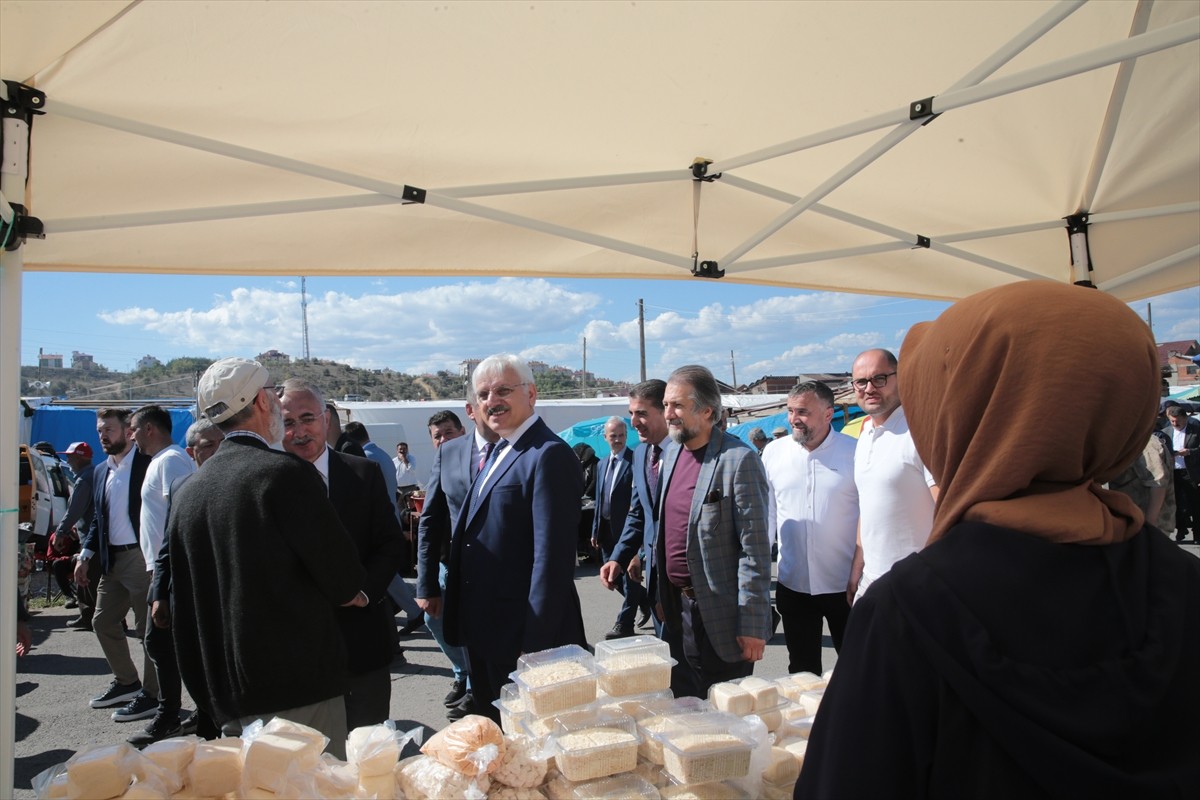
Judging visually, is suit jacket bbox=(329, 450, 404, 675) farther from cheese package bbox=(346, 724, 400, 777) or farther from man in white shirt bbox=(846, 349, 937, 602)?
man in white shirt bbox=(846, 349, 937, 602)

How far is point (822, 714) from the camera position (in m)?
1.00

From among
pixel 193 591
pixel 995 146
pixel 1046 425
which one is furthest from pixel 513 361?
pixel 1046 425

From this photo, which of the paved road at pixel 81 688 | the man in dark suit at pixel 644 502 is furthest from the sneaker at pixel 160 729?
the man in dark suit at pixel 644 502

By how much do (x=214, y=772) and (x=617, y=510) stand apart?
4950 millimetres

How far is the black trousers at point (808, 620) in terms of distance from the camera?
378 centimetres

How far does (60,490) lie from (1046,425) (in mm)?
13384

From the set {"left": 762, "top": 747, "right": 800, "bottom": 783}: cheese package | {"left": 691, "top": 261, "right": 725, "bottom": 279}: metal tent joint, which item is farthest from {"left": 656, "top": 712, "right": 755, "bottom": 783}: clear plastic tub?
{"left": 691, "top": 261, "right": 725, "bottom": 279}: metal tent joint

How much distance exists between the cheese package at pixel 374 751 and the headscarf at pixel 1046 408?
1462 millimetres

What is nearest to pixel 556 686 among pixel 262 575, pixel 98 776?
pixel 262 575

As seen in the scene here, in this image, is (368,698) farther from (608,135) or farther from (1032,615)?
(1032,615)

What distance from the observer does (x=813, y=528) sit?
382cm

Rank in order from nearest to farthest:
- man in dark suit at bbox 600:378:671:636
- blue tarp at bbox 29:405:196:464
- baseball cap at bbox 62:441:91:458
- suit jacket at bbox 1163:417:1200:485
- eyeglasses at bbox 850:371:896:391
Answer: eyeglasses at bbox 850:371:896:391, man in dark suit at bbox 600:378:671:636, baseball cap at bbox 62:441:91:458, suit jacket at bbox 1163:417:1200:485, blue tarp at bbox 29:405:196:464

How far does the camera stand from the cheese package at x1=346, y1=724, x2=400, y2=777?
1789 millimetres

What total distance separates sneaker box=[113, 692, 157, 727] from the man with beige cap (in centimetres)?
335
